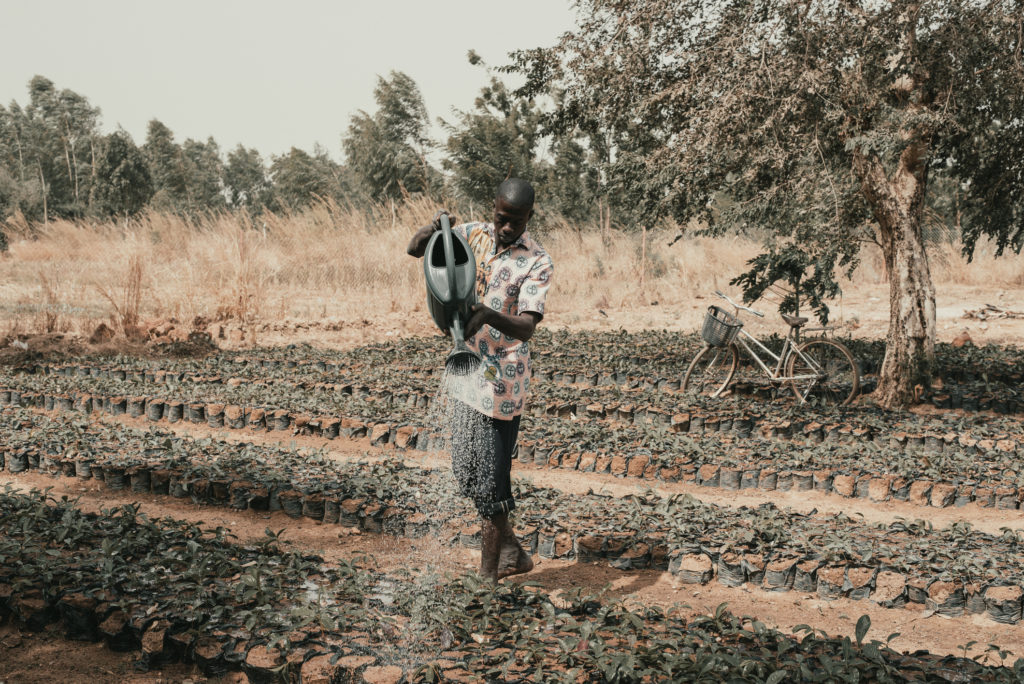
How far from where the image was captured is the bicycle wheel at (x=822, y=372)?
288 inches

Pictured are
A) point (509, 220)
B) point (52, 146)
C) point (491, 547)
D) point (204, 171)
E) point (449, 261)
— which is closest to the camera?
point (449, 261)

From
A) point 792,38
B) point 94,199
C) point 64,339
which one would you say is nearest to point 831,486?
point 792,38

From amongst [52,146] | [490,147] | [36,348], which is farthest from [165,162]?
[36,348]

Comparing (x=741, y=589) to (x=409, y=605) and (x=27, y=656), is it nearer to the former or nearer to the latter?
(x=409, y=605)

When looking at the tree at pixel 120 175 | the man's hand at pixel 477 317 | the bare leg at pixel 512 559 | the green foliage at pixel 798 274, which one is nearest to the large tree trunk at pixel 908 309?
the green foliage at pixel 798 274

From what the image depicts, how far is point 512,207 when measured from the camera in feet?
9.26

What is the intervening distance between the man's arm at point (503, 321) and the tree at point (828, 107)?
4.07 m

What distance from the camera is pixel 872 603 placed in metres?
3.60

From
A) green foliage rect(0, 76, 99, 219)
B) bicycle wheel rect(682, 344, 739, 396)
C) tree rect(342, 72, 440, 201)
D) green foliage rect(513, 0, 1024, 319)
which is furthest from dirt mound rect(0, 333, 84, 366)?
→ green foliage rect(0, 76, 99, 219)

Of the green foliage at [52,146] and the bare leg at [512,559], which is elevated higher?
the green foliage at [52,146]

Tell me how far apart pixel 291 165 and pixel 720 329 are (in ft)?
113

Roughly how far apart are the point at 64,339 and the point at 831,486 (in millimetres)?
9161

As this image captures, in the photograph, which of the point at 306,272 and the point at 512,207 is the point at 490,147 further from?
the point at 512,207

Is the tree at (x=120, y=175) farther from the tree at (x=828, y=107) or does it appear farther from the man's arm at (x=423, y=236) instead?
the man's arm at (x=423, y=236)
